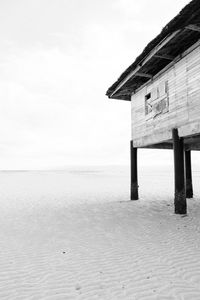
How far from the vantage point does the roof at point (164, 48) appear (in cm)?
802

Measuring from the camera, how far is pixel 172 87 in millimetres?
10961

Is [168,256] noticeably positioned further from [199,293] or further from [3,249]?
[3,249]

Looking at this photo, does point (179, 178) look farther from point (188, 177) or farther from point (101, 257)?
point (188, 177)

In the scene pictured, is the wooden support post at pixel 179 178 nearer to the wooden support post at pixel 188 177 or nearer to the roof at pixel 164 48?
the roof at pixel 164 48

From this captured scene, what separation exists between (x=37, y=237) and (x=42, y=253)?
5.03 ft

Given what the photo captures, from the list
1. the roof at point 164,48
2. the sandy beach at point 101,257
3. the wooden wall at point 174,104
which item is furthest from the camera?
the wooden wall at point 174,104

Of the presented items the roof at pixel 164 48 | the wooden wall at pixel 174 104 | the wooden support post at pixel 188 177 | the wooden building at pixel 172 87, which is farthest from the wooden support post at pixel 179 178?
the wooden support post at pixel 188 177

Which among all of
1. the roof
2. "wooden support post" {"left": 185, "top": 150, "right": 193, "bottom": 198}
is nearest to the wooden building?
the roof

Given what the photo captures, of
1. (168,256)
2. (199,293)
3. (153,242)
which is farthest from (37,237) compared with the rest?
(199,293)

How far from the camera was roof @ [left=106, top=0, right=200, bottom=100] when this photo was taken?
802 centimetres

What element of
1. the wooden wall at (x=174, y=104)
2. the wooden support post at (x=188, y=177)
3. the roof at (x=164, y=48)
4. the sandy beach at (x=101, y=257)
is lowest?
the sandy beach at (x=101, y=257)

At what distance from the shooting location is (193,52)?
960cm

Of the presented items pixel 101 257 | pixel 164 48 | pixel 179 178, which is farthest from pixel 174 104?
pixel 101 257

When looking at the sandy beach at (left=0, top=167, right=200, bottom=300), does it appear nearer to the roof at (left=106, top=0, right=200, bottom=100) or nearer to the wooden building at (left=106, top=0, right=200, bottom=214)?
the wooden building at (left=106, top=0, right=200, bottom=214)
